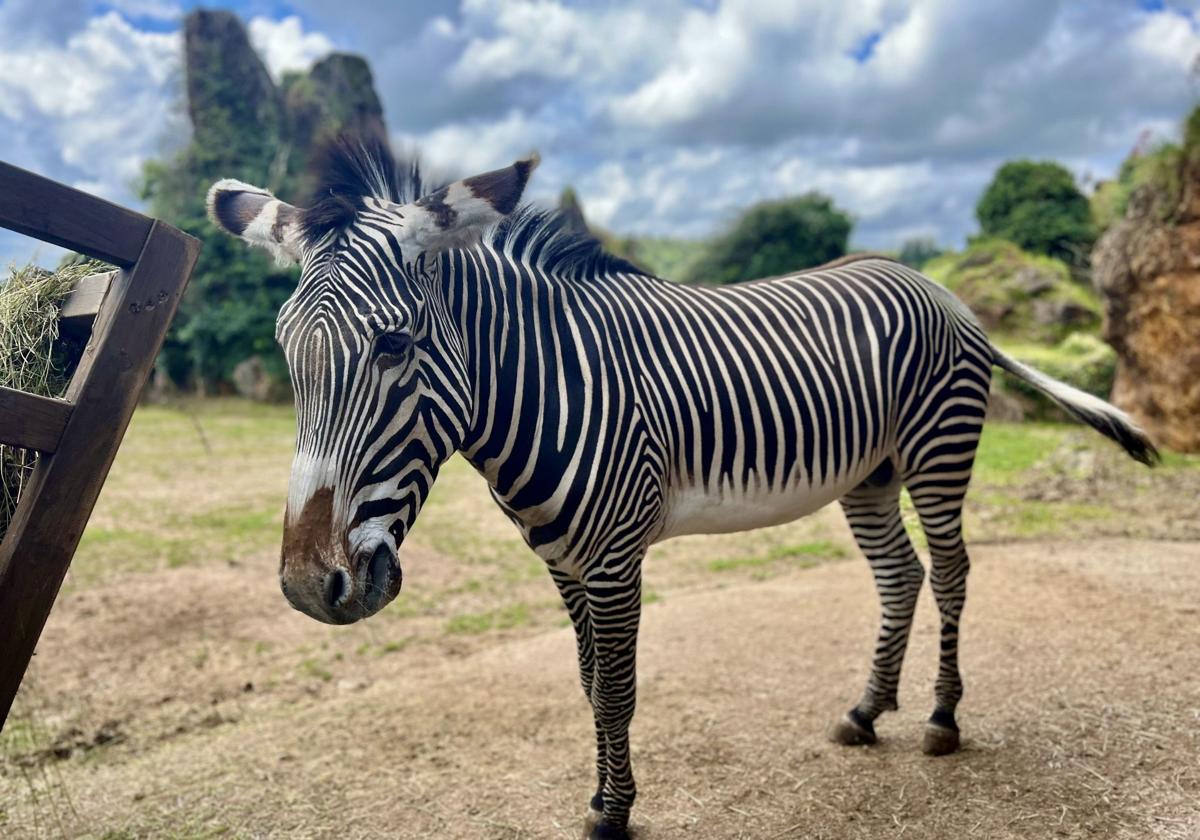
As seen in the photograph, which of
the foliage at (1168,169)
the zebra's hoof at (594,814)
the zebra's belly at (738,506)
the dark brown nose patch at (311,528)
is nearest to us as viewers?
the dark brown nose patch at (311,528)

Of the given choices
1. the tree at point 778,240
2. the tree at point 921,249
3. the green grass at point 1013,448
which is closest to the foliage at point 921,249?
the tree at point 921,249

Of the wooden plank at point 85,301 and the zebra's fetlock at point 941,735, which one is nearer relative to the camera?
the wooden plank at point 85,301

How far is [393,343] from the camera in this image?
2404 mm

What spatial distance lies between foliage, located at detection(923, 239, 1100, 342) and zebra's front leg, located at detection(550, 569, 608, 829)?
14.9m

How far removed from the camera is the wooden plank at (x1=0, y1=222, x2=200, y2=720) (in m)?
2.38

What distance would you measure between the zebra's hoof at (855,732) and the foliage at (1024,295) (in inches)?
548

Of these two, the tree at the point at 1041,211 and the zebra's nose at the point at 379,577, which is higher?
the tree at the point at 1041,211

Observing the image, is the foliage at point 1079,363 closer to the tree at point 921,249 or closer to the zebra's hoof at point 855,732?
the zebra's hoof at point 855,732

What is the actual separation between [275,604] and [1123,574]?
747 cm

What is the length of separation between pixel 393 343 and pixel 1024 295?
60.8 feet

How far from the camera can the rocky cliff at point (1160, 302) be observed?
10578mm

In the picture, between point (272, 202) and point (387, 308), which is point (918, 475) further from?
point (272, 202)

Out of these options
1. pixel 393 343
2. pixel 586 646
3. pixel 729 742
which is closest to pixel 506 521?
pixel 729 742

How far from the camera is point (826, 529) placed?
9.67 metres
